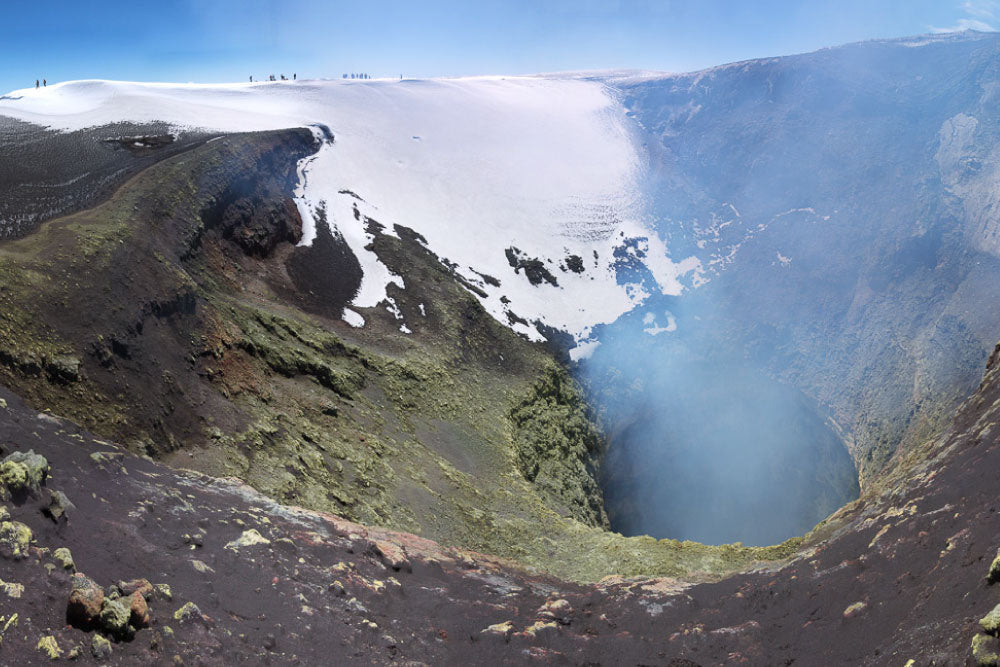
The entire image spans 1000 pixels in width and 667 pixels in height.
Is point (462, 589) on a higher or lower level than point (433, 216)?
lower

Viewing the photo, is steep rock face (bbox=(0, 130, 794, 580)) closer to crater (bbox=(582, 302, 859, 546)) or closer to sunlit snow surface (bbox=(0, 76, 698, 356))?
sunlit snow surface (bbox=(0, 76, 698, 356))

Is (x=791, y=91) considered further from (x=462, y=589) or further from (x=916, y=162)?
(x=462, y=589)

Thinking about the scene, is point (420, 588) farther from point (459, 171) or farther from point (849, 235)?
point (849, 235)

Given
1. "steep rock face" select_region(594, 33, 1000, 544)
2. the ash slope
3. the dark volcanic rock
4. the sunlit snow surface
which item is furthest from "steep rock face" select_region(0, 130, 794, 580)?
"steep rock face" select_region(594, 33, 1000, 544)

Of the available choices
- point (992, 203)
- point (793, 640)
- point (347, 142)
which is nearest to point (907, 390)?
point (992, 203)

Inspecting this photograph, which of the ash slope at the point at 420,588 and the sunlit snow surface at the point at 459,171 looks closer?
the ash slope at the point at 420,588

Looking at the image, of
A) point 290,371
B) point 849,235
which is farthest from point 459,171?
point 290,371

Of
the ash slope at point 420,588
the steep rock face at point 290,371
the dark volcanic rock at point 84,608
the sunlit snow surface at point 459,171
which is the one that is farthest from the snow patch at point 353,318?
the dark volcanic rock at point 84,608

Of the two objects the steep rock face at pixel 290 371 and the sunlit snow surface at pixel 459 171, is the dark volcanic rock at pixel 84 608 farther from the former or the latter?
the sunlit snow surface at pixel 459 171
